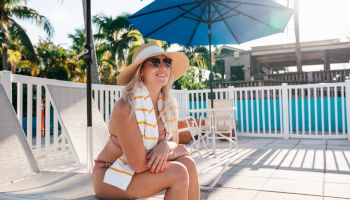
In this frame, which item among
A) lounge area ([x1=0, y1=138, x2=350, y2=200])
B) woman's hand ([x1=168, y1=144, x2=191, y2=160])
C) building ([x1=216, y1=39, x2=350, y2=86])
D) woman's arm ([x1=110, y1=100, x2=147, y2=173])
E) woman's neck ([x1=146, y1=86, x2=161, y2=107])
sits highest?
building ([x1=216, y1=39, x2=350, y2=86])

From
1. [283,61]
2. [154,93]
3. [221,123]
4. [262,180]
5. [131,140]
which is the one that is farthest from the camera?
[283,61]

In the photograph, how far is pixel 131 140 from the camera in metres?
1.45

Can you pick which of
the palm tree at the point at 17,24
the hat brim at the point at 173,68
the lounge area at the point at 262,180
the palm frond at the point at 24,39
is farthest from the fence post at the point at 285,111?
the palm frond at the point at 24,39

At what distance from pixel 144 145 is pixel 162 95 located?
42 centimetres

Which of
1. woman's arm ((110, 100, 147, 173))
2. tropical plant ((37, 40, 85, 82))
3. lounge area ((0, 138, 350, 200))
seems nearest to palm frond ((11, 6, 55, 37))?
tropical plant ((37, 40, 85, 82))

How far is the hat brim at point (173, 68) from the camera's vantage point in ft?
5.54

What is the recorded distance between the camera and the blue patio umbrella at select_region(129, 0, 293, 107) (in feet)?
14.5

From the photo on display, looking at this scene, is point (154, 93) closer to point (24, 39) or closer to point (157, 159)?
point (157, 159)

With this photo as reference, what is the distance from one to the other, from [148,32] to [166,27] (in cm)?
32

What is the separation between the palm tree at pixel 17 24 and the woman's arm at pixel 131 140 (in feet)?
57.7

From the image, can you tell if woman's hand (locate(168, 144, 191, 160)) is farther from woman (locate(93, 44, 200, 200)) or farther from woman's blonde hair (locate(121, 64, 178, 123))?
woman's blonde hair (locate(121, 64, 178, 123))

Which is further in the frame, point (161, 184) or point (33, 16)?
point (33, 16)

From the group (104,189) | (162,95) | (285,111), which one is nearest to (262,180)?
(162,95)

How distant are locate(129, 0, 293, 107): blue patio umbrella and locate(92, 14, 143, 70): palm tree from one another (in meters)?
17.4
